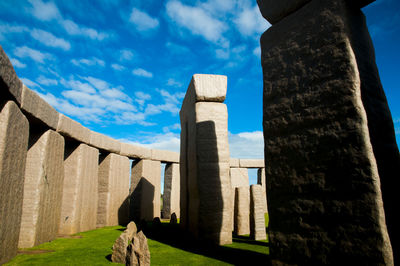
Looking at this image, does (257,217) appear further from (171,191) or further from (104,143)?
(171,191)

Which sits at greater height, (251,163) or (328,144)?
(251,163)

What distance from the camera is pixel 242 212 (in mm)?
6309

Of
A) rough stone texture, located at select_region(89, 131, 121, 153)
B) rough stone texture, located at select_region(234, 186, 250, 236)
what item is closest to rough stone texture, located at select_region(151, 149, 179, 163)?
rough stone texture, located at select_region(89, 131, 121, 153)

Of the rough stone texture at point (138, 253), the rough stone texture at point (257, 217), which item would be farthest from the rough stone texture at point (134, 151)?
the rough stone texture at point (138, 253)

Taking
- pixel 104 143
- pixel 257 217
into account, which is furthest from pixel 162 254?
pixel 104 143

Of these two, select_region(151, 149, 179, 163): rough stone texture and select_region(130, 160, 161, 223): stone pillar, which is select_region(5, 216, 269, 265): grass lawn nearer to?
select_region(130, 160, 161, 223): stone pillar

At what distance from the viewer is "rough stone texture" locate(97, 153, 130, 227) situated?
309 inches

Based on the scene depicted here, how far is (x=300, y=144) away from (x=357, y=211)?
683mm

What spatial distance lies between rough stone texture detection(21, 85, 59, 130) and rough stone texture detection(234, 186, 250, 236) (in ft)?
14.3

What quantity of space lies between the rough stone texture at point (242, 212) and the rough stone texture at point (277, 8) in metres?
4.47

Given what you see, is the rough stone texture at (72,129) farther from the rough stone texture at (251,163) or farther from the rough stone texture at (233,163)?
the rough stone texture at (251,163)

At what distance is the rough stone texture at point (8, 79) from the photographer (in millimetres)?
2957

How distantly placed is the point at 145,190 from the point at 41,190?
4.98 m

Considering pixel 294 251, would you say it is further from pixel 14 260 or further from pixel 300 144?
pixel 14 260
